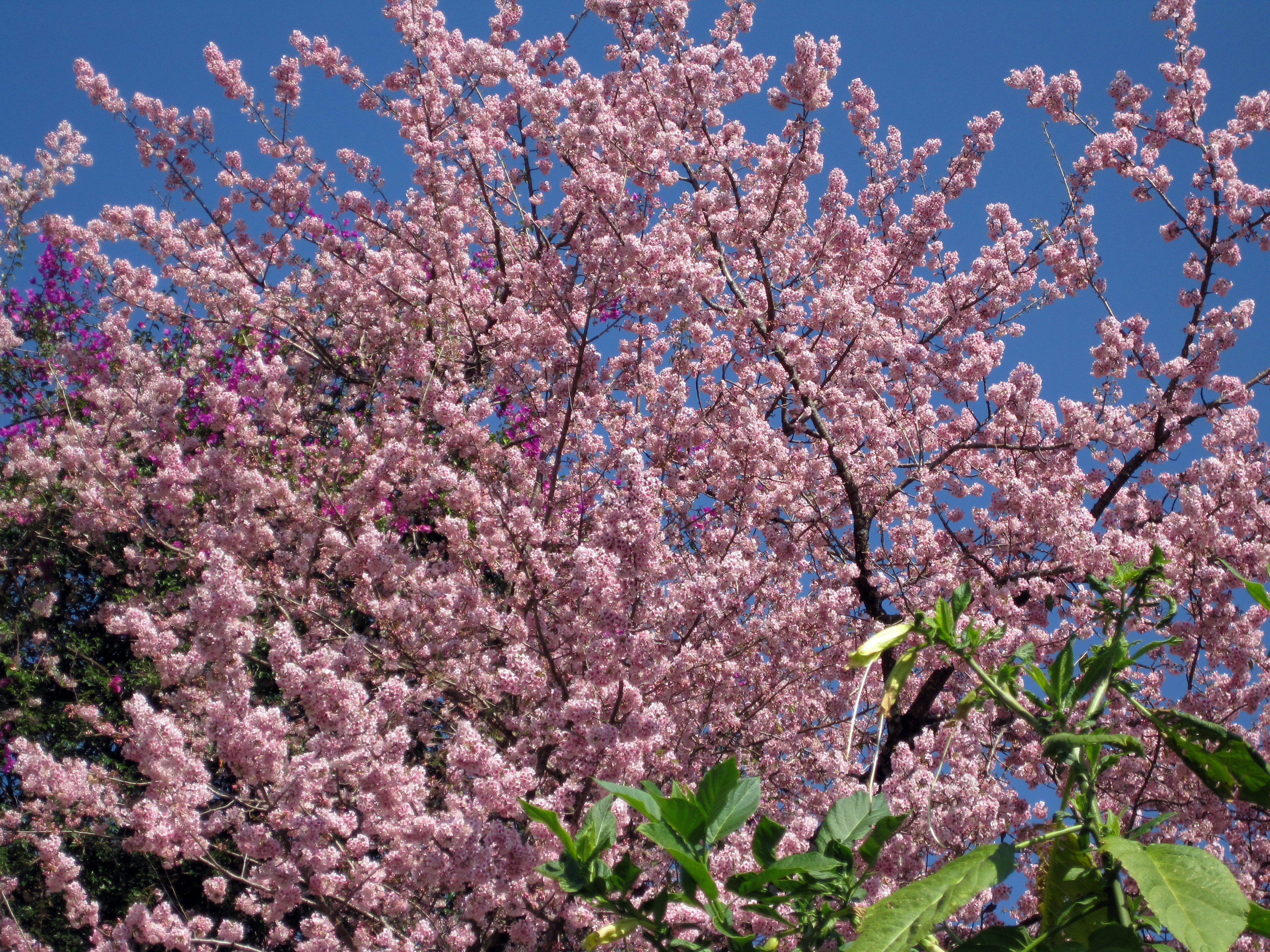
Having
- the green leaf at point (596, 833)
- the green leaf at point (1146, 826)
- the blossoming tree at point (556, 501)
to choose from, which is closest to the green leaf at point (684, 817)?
the green leaf at point (596, 833)

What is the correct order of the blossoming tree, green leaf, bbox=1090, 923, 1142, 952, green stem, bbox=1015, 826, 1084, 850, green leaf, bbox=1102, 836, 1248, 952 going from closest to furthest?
green leaf, bbox=1102, 836, 1248, 952, green leaf, bbox=1090, 923, 1142, 952, green stem, bbox=1015, 826, 1084, 850, the blossoming tree

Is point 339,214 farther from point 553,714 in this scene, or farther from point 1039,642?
point 1039,642

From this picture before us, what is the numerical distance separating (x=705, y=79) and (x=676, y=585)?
444 centimetres

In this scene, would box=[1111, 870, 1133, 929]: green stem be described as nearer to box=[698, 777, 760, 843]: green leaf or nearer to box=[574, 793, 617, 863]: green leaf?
box=[698, 777, 760, 843]: green leaf

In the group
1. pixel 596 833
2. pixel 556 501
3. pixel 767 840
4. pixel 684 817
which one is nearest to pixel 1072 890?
pixel 767 840

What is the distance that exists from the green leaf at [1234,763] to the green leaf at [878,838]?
1.29 feet

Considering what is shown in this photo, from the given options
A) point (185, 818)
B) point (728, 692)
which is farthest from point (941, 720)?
point (185, 818)

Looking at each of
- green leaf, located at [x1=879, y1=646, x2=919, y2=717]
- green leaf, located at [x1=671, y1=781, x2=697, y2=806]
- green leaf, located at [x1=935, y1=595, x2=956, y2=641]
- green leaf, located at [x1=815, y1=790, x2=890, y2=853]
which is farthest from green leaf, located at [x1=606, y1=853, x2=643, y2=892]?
green leaf, located at [x1=935, y1=595, x2=956, y2=641]

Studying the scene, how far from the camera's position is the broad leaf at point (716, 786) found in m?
1.33

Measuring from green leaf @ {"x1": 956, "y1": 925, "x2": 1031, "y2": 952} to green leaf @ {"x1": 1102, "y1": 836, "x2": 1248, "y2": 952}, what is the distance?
19 cm

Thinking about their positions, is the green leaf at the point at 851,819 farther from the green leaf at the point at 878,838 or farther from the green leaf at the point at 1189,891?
the green leaf at the point at 1189,891

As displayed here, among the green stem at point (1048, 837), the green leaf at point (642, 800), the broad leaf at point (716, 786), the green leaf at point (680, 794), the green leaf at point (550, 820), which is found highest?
the green stem at point (1048, 837)

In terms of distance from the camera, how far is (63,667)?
8.27 m

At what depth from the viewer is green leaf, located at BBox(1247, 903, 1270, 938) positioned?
1126 millimetres
